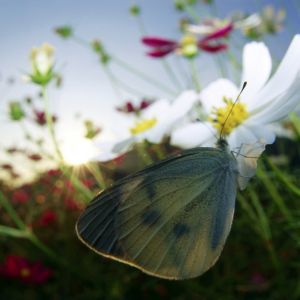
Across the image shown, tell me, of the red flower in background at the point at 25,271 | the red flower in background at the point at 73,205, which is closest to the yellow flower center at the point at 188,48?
the red flower in background at the point at 25,271

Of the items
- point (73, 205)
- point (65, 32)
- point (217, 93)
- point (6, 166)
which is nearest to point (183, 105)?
point (217, 93)

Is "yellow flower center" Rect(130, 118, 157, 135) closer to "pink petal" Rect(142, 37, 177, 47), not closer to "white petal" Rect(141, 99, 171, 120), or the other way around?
"white petal" Rect(141, 99, 171, 120)

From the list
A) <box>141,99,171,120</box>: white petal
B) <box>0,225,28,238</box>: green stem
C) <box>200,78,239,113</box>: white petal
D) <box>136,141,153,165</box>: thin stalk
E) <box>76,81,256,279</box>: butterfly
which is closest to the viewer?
<box>76,81,256,279</box>: butterfly

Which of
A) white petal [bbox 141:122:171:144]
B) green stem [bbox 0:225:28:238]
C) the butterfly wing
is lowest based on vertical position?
green stem [bbox 0:225:28:238]

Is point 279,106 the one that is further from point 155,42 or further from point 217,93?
point 155,42

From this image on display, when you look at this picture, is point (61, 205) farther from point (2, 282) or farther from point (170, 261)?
point (170, 261)

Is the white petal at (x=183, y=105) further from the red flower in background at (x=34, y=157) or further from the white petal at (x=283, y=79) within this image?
the red flower in background at (x=34, y=157)

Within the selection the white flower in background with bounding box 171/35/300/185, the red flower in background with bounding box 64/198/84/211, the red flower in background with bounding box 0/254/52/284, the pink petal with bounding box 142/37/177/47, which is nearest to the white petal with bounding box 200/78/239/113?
the white flower in background with bounding box 171/35/300/185

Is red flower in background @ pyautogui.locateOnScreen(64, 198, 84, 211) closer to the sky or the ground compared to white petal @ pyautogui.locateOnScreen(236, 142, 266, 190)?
closer to the ground

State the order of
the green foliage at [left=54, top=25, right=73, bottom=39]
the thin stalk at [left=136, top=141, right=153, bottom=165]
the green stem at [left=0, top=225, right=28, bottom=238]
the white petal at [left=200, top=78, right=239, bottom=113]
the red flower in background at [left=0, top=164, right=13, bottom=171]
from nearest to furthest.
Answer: the white petal at [left=200, top=78, right=239, bottom=113] < the thin stalk at [left=136, top=141, right=153, bottom=165] < the green stem at [left=0, top=225, right=28, bottom=238] < the green foliage at [left=54, top=25, right=73, bottom=39] < the red flower in background at [left=0, top=164, right=13, bottom=171]
